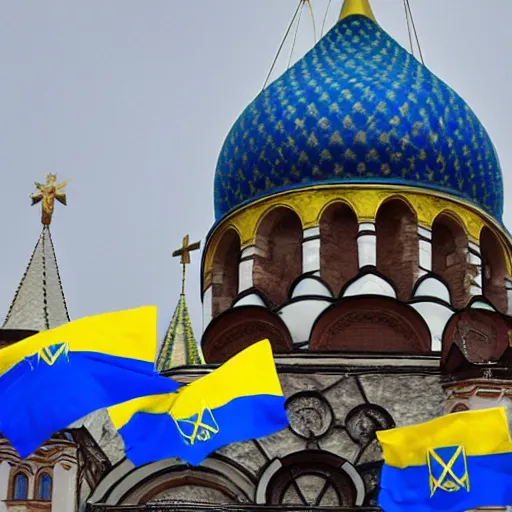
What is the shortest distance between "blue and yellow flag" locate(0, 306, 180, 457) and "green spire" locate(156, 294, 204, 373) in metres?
7.19

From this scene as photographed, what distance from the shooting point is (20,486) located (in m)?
14.0

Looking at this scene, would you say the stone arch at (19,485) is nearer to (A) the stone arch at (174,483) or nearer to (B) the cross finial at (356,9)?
(A) the stone arch at (174,483)

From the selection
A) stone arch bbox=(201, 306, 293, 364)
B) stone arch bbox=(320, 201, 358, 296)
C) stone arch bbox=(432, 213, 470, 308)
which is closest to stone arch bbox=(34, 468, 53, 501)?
stone arch bbox=(201, 306, 293, 364)

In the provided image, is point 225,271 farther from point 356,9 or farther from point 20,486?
point 20,486

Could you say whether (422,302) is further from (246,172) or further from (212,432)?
(212,432)

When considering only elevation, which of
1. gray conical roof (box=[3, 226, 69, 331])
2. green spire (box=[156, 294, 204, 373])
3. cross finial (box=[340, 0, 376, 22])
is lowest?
gray conical roof (box=[3, 226, 69, 331])

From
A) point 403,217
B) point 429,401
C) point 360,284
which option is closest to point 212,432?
point 429,401

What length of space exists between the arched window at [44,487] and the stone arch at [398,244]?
4066mm

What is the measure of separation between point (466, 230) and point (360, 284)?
1530 mm

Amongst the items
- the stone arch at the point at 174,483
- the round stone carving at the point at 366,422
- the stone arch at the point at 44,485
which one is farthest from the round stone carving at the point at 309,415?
the stone arch at the point at 44,485

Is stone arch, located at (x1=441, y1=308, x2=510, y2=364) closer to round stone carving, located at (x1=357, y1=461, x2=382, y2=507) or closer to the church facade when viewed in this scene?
the church facade

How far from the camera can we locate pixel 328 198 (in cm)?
1616

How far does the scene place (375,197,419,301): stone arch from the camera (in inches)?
623

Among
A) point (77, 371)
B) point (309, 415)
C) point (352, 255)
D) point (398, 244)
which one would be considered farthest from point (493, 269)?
point (77, 371)
